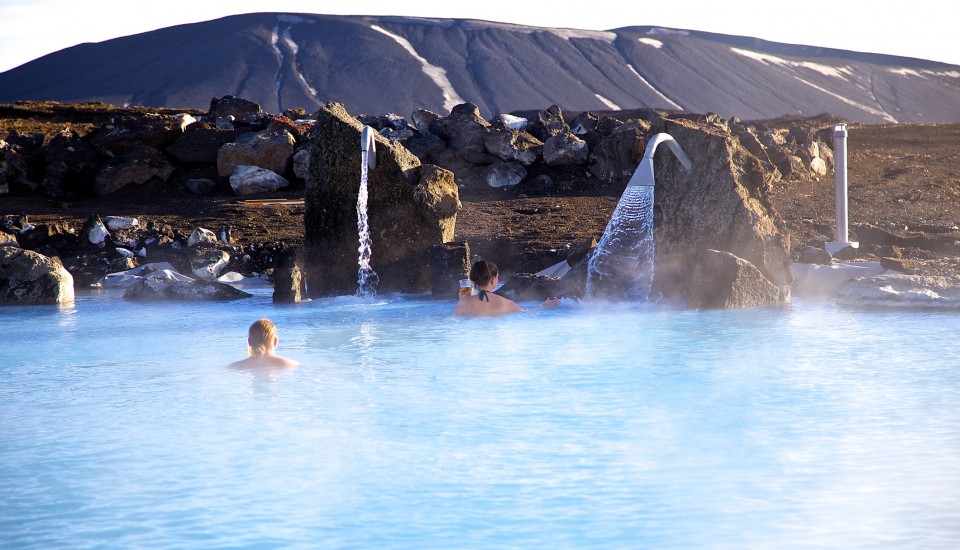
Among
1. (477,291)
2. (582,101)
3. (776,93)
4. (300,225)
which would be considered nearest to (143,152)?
(300,225)

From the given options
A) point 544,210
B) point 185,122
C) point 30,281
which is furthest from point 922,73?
point 30,281

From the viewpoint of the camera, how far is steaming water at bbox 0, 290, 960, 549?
3.61m

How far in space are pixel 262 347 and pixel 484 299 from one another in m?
2.52

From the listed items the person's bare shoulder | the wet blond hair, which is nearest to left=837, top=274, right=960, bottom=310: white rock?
the person's bare shoulder

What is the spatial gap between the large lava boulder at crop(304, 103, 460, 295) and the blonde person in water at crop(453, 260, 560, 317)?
2.10 m

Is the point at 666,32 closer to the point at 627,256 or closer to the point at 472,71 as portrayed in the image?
the point at 472,71

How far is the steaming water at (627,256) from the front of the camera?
910cm

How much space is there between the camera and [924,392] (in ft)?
17.6

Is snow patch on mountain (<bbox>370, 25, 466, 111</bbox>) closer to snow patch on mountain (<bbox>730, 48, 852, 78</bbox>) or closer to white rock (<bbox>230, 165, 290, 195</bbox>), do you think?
snow patch on mountain (<bbox>730, 48, 852, 78</bbox>)

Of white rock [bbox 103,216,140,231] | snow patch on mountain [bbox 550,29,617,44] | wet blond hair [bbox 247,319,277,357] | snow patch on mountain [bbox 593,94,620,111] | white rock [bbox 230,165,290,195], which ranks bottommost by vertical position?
wet blond hair [bbox 247,319,277,357]

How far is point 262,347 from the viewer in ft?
19.6

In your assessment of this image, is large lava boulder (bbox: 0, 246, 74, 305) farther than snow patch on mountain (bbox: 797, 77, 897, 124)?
No

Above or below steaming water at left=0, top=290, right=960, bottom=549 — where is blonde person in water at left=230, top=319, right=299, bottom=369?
above

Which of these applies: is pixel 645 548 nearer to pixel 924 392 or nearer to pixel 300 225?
pixel 924 392
